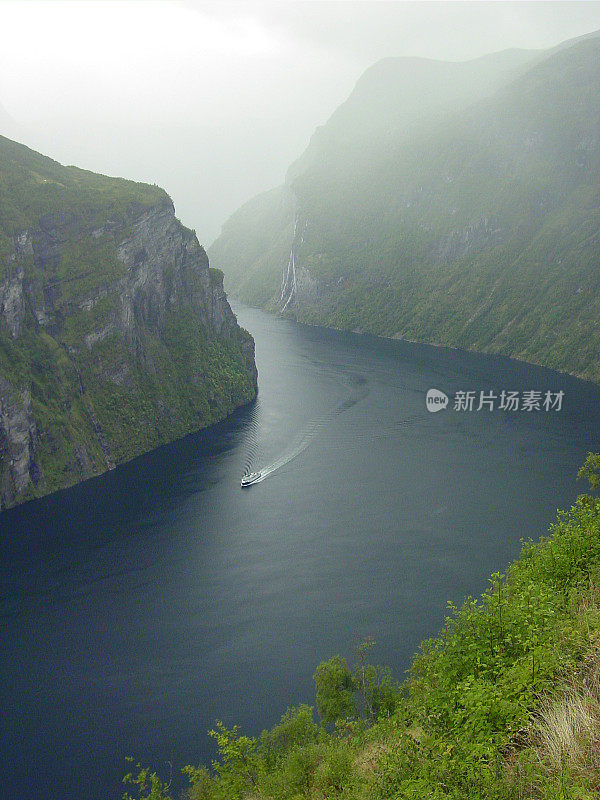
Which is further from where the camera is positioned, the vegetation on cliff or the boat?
the boat

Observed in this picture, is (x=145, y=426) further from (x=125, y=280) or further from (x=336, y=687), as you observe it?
(x=336, y=687)

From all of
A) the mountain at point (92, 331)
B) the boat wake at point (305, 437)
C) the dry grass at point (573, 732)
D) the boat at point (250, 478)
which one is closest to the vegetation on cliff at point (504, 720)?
the dry grass at point (573, 732)

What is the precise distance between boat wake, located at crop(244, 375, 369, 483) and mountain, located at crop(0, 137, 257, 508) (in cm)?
2561

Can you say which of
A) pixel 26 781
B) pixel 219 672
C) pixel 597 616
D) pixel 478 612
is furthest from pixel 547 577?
pixel 26 781

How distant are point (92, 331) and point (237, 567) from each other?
6735 centimetres

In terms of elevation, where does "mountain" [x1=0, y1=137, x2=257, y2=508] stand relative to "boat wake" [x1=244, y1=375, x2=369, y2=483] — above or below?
above

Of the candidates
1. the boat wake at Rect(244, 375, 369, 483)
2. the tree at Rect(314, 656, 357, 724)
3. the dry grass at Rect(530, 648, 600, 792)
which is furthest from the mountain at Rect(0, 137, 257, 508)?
the dry grass at Rect(530, 648, 600, 792)

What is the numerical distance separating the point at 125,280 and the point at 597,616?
401 feet

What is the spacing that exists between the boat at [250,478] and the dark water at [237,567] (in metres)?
2.35

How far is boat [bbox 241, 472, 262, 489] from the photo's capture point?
3775 inches

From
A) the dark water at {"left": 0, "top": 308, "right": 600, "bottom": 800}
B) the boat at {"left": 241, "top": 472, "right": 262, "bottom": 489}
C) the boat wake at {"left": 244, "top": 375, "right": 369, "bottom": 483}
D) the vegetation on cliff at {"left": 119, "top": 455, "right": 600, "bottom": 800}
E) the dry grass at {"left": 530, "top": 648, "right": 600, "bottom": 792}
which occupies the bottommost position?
the dark water at {"left": 0, "top": 308, "right": 600, "bottom": 800}

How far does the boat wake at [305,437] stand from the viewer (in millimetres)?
102938

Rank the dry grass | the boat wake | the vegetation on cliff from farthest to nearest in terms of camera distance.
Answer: the boat wake
the vegetation on cliff
the dry grass

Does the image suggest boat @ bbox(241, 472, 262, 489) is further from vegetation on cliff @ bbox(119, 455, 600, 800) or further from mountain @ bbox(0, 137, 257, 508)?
vegetation on cliff @ bbox(119, 455, 600, 800)
